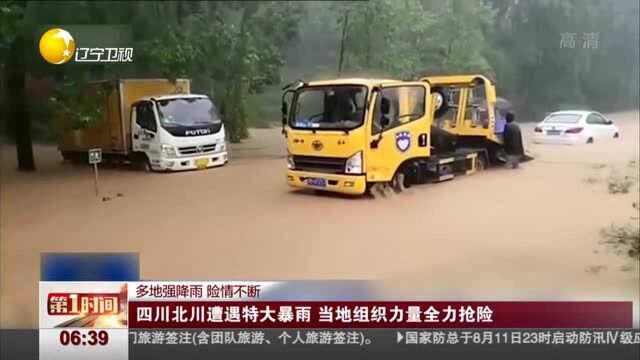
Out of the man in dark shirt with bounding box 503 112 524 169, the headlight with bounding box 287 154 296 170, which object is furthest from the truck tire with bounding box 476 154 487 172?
the headlight with bounding box 287 154 296 170

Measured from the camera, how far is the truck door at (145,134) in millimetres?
3006

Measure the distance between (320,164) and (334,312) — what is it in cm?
66

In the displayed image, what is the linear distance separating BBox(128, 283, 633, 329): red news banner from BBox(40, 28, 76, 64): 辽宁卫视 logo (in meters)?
1.02

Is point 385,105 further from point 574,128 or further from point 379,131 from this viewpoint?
point 574,128

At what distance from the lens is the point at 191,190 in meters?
2.94

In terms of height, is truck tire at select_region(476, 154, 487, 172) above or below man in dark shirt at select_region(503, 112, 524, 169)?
below

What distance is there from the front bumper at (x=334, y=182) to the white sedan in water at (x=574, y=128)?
80cm

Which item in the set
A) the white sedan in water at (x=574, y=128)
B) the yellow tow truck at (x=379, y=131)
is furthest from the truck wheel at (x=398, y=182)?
the white sedan in water at (x=574, y=128)

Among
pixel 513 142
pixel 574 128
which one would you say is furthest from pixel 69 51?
pixel 574 128

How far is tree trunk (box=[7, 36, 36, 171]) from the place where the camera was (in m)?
2.81

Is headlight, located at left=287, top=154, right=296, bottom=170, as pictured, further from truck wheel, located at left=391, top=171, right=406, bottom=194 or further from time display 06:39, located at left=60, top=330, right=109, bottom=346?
time display 06:39, located at left=60, top=330, right=109, bottom=346

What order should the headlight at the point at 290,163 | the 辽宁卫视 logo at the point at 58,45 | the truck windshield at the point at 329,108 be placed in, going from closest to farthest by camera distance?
1. the 辽宁卫视 logo at the point at 58,45
2. the truck windshield at the point at 329,108
3. the headlight at the point at 290,163

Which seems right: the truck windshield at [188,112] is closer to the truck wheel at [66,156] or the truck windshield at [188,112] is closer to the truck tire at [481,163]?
the truck wheel at [66,156]

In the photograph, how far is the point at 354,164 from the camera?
286 cm
